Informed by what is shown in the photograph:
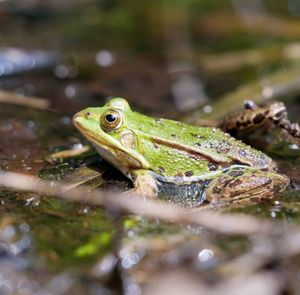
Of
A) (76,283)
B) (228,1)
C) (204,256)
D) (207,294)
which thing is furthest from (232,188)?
(228,1)

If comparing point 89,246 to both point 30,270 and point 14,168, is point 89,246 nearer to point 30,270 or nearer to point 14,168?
point 30,270

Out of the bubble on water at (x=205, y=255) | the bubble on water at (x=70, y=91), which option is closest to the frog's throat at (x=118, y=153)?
the bubble on water at (x=205, y=255)

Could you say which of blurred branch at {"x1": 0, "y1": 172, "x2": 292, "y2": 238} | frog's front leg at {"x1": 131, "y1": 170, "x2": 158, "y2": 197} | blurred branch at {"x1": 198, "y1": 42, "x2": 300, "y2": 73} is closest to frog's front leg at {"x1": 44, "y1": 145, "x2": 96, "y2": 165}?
blurred branch at {"x1": 0, "y1": 172, "x2": 292, "y2": 238}

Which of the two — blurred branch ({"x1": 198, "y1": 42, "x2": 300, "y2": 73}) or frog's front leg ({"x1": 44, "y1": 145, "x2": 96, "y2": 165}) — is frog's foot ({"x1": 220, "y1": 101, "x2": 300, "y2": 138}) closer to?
frog's front leg ({"x1": 44, "y1": 145, "x2": 96, "y2": 165})

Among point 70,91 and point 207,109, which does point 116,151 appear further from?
point 70,91

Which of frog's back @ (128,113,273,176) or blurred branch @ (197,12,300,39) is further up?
frog's back @ (128,113,273,176)

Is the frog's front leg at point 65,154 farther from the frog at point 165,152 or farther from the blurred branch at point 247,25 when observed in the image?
the blurred branch at point 247,25

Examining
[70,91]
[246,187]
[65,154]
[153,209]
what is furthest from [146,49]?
[153,209]
